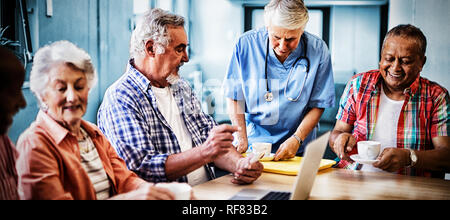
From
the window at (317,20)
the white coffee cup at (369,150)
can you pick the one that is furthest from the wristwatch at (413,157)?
the window at (317,20)

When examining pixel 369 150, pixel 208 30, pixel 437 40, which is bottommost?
pixel 369 150

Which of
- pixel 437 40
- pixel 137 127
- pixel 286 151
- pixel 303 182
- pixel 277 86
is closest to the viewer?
pixel 303 182

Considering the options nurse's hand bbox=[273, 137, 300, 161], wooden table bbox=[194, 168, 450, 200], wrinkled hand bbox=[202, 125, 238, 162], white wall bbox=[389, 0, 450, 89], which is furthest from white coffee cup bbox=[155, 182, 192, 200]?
white wall bbox=[389, 0, 450, 89]

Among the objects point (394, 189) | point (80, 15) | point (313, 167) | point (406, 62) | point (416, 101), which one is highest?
point (80, 15)

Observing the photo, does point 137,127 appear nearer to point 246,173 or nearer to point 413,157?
point 246,173

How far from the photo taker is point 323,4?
4727 mm

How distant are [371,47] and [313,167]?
12.2ft

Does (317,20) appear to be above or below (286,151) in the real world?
above

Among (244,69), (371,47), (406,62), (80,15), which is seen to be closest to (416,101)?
(406,62)

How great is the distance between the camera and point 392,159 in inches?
69.5

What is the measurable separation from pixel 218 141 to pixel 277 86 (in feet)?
2.89

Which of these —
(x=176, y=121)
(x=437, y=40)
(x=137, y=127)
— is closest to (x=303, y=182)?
(x=137, y=127)

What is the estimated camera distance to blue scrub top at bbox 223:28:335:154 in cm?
233
